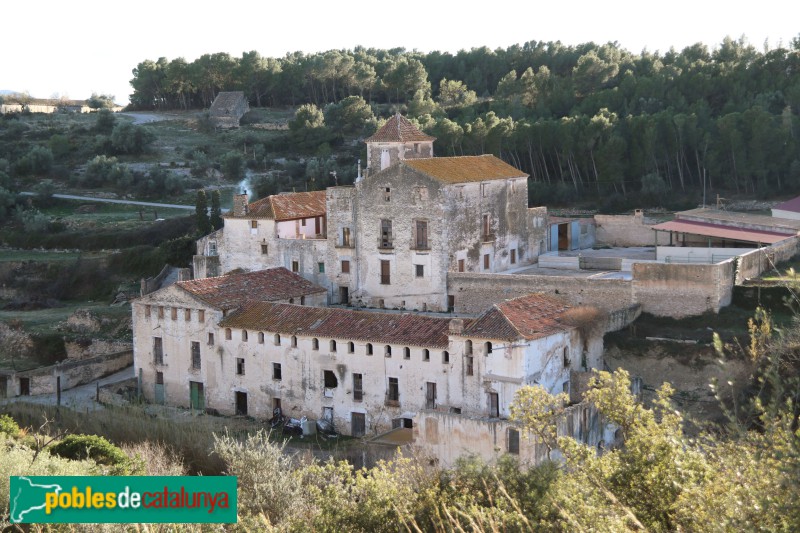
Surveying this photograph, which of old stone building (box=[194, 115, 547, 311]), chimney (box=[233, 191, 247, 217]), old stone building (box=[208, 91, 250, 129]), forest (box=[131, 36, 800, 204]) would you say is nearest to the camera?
old stone building (box=[194, 115, 547, 311])

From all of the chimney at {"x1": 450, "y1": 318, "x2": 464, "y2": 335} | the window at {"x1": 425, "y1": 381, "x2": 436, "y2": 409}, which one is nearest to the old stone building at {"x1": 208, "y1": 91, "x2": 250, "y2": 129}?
the window at {"x1": 425, "y1": 381, "x2": 436, "y2": 409}

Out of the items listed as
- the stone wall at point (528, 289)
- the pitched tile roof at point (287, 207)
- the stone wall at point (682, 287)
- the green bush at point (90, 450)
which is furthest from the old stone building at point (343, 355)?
the green bush at point (90, 450)

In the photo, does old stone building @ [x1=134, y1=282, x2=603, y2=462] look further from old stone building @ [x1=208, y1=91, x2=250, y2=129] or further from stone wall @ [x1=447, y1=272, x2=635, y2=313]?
old stone building @ [x1=208, y1=91, x2=250, y2=129]

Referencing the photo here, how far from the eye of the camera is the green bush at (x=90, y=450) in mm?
27016

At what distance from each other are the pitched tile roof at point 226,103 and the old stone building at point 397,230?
5019 centimetres

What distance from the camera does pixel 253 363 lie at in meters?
36.3

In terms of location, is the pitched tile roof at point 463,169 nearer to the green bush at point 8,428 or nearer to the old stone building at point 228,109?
the green bush at point 8,428

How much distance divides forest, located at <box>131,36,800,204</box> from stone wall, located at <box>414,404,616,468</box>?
2908cm

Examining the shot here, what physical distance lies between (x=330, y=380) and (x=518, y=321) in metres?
6.43

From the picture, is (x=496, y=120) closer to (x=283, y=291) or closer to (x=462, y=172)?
(x=462, y=172)

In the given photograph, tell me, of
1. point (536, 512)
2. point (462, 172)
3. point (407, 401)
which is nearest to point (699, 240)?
point (462, 172)

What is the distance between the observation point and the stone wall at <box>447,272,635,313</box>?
36250 mm

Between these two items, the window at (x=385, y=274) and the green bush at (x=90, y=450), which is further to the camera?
the window at (x=385, y=274)

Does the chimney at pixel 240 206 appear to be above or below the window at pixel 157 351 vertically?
above
